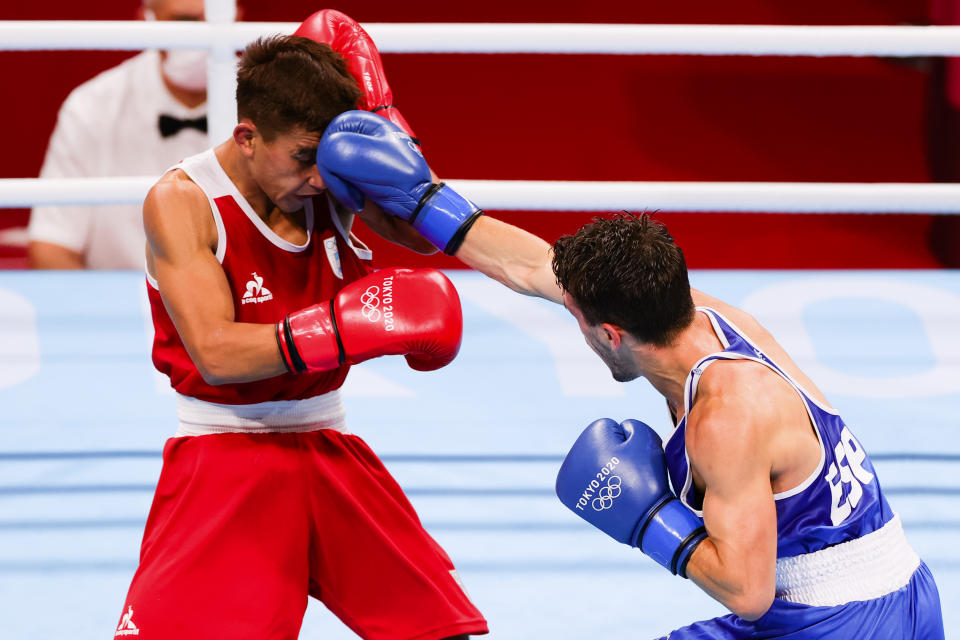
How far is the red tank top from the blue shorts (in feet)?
2.83

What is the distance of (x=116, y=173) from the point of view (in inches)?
210

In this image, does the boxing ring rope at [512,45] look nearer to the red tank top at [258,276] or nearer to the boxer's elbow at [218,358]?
the red tank top at [258,276]

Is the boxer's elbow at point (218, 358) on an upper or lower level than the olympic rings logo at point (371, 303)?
lower

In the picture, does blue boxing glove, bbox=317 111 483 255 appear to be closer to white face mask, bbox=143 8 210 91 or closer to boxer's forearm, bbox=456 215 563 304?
boxer's forearm, bbox=456 215 563 304

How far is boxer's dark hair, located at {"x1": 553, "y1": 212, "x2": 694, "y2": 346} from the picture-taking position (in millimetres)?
2000

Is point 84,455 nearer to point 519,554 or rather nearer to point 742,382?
point 519,554

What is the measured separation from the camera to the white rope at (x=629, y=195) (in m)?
3.44

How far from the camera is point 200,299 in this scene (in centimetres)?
204

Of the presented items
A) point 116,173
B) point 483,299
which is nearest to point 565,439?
point 483,299

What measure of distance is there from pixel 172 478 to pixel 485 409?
159 centimetres

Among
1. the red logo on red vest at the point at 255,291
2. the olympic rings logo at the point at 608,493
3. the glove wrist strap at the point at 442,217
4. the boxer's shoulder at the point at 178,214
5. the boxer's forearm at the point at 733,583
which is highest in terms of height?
the boxer's shoulder at the point at 178,214

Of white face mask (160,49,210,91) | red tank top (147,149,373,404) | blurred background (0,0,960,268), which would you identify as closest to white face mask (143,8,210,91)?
white face mask (160,49,210,91)

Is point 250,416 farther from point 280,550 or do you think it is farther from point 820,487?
point 820,487

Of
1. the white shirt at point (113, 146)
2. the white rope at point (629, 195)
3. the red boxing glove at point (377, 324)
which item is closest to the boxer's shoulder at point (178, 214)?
the red boxing glove at point (377, 324)
